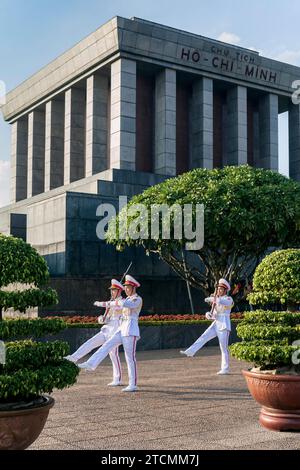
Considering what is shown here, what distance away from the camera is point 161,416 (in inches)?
365

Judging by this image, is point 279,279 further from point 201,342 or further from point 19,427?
point 201,342

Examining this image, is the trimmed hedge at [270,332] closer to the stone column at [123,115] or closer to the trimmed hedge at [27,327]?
the trimmed hedge at [27,327]

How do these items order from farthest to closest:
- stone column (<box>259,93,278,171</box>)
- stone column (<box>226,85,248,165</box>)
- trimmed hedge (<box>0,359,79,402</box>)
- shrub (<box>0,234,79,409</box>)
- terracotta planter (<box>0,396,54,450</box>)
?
stone column (<box>259,93,278,171</box>)
stone column (<box>226,85,248,165</box>)
shrub (<box>0,234,79,409</box>)
trimmed hedge (<box>0,359,79,402</box>)
terracotta planter (<box>0,396,54,450</box>)

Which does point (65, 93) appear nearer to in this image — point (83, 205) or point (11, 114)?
point (11, 114)

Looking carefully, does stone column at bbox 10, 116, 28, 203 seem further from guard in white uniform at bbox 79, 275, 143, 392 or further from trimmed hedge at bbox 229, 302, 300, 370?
trimmed hedge at bbox 229, 302, 300, 370

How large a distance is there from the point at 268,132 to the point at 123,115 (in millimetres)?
12798

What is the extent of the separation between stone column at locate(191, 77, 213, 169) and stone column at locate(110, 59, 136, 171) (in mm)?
5716

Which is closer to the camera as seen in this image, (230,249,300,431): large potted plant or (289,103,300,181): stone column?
(230,249,300,431): large potted plant

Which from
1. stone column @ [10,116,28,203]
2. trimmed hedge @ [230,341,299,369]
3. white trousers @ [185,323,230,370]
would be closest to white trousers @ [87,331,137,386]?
white trousers @ [185,323,230,370]
